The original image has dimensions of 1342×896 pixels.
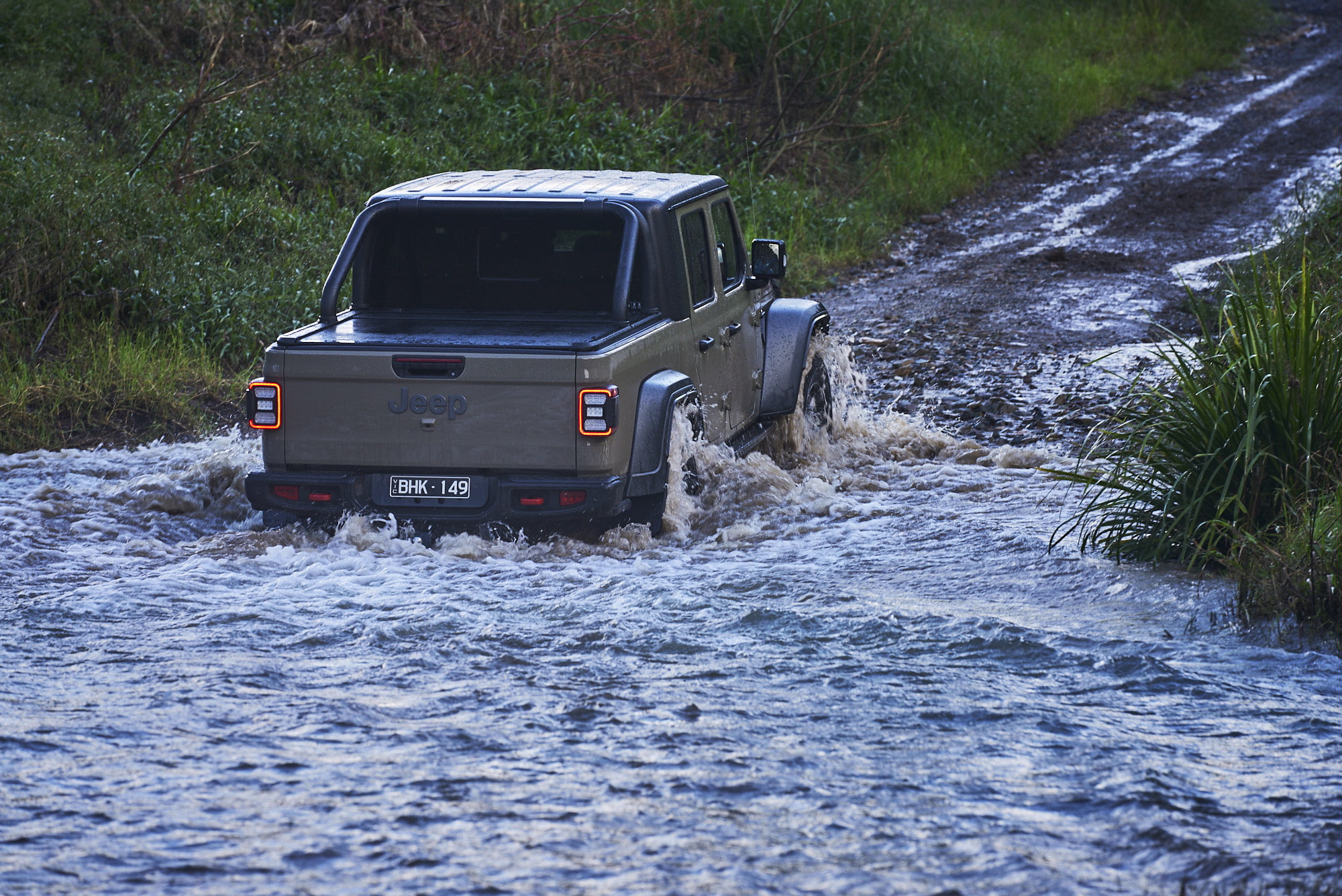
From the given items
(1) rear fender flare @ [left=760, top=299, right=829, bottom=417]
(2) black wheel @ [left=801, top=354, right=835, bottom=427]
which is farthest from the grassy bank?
Answer: (2) black wheel @ [left=801, top=354, right=835, bottom=427]

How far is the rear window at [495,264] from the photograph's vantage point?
7.38 metres

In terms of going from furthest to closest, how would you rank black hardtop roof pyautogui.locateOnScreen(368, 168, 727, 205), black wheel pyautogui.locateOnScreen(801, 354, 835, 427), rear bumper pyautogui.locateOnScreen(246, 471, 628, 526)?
1. black wheel pyautogui.locateOnScreen(801, 354, 835, 427)
2. black hardtop roof pyautogui.locateOnScreen(368, 168, 727, 205)
3. rear bumper pyautogui.locateOnScreen(246, 471, 628, 526)

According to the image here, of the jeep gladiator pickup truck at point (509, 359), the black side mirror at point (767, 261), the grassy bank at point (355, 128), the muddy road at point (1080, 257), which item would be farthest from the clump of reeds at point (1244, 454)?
the grassy bank at point (355, 128)

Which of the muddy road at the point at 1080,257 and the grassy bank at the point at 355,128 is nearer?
the muddy road at the point at 1080,257

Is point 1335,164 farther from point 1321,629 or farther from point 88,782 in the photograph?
point 88,782

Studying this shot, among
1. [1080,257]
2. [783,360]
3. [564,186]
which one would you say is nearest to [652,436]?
[564,186]

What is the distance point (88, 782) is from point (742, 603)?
8.71 ft

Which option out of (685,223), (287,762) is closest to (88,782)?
(287,762)

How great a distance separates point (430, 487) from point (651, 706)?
1947 millimetres

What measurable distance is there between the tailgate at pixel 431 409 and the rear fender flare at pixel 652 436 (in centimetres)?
37

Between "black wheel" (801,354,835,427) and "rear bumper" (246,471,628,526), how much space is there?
271 centimetres

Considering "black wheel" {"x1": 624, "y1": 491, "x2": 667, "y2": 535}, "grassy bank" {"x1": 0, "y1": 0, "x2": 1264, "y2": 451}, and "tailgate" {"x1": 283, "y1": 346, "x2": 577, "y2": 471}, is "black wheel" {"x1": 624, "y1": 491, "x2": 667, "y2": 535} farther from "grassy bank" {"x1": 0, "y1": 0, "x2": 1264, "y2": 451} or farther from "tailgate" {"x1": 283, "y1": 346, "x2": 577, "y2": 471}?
"grassy bank" {"x1": 0, "y1": 0, "x2": 1264, "y2": 451}

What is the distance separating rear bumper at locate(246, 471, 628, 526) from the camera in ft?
21.1

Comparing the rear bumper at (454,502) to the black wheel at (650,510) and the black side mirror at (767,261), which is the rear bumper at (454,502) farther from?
the black side mirror at (767,261)
